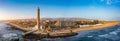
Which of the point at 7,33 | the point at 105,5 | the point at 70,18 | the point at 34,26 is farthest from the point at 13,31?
the point at 105,5

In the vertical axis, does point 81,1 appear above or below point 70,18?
above

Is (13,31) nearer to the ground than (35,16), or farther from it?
nearer to the ground

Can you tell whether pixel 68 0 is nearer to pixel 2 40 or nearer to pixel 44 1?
pixel 44 1

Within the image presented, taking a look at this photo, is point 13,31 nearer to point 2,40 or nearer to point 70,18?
point 2,40

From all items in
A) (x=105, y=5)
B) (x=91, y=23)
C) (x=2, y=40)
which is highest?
(x=105, y=5)

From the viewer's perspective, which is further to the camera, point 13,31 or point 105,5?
point 105,5

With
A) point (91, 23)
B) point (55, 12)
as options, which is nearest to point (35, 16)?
point (55, 12)

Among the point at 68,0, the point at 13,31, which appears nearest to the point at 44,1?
the point at 68,0

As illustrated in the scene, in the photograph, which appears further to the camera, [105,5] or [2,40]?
[105,5]

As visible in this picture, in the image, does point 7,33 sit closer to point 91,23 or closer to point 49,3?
point 49,3
